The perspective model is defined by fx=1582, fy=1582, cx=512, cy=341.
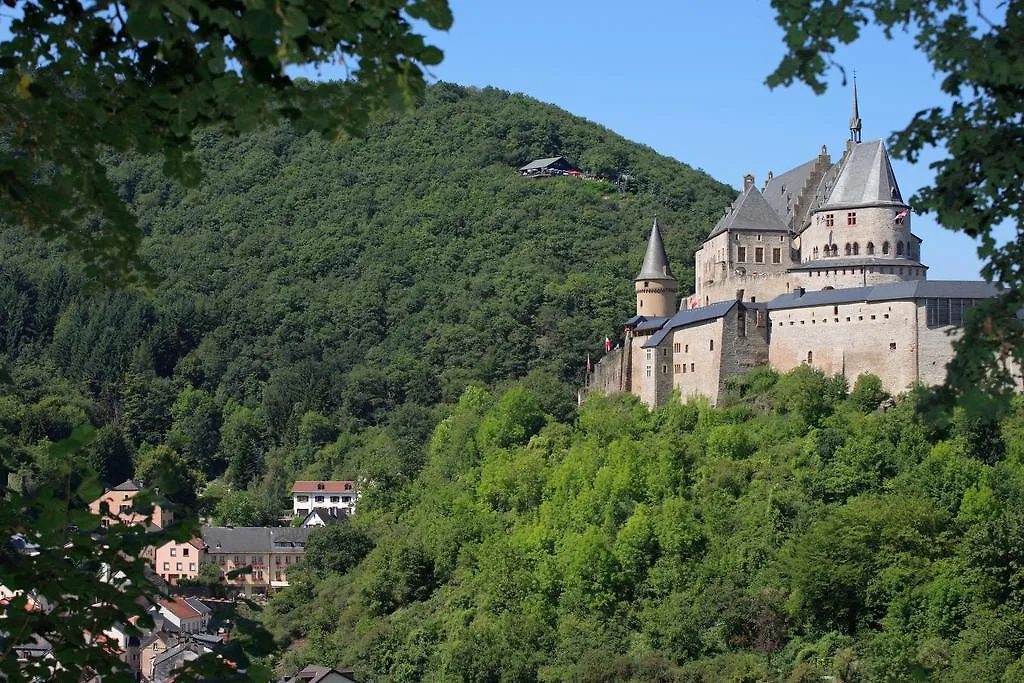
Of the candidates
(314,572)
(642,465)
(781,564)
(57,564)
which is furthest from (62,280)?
(57,564)

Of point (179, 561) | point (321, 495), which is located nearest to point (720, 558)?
point (179, 561)

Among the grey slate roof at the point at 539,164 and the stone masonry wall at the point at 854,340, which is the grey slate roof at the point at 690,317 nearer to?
the stone masonry wall at the point at 854,340

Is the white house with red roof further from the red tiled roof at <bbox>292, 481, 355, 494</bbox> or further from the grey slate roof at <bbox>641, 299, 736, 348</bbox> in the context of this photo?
the grey slate roof at <bbox>641, 299, 736, 348</bbox>

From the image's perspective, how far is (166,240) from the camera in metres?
142

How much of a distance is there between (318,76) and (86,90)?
156 cm

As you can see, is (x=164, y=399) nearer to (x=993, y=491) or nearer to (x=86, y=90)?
(x=993, y=491)

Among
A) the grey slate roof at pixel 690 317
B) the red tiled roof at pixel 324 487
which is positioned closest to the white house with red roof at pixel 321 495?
the red tiled roof at pixel 324 487

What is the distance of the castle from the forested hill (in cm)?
1358

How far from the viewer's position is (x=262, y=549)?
84.9 m

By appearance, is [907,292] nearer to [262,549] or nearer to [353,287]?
[262,549]

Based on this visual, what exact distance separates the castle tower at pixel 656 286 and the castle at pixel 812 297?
1.61ft

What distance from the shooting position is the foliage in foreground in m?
48.1

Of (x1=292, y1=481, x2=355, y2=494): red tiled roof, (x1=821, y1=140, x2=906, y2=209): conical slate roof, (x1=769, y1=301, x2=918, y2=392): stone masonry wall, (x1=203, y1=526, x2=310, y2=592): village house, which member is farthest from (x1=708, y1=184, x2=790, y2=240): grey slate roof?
(x1=292, y1=481, x2=355, y2=494): red tiled roof

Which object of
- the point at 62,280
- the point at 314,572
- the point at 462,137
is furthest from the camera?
the point at 462,137
